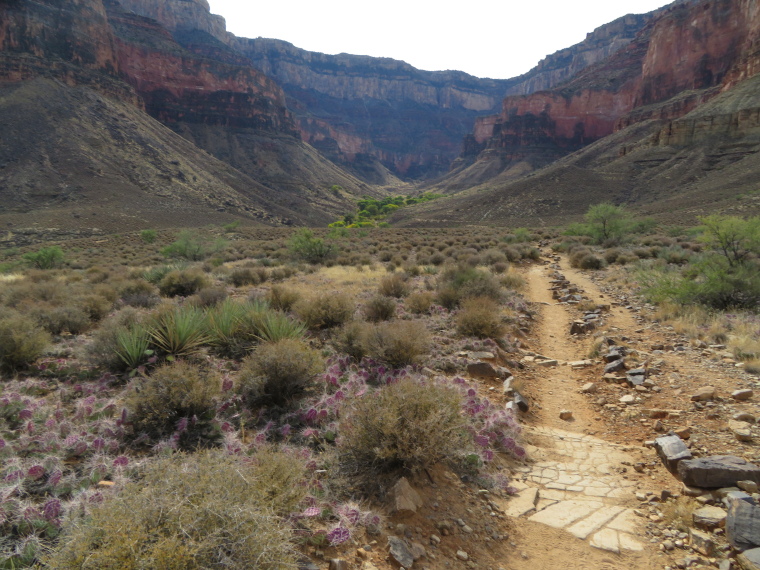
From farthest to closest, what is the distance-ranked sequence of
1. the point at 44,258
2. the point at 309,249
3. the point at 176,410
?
the point at 44,258 → the point at 309,249 → the point at 176,410

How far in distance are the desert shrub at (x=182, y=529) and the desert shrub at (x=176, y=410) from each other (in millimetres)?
1317

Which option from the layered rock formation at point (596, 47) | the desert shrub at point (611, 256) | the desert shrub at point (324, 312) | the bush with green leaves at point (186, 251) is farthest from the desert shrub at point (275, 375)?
the layered rock formation at point (596, 47)

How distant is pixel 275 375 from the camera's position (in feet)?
15.6

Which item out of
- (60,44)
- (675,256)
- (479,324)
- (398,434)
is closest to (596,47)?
(60,44)

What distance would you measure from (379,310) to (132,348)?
4.63 meters

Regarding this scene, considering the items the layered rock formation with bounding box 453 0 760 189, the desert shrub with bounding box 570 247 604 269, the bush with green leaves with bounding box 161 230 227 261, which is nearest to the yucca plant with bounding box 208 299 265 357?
the desert shrub with bounding box 570 247 604 269

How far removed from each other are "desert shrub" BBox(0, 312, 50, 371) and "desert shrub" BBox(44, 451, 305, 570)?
4092 mm

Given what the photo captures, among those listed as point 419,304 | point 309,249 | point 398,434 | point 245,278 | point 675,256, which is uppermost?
point 675,256

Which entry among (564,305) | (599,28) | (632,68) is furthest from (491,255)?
(599,28)

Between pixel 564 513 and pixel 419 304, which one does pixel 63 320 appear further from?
pixel 564 513

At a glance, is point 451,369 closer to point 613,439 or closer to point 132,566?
point 613,439

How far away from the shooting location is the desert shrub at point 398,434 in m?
3.49

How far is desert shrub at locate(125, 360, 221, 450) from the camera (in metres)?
3.84

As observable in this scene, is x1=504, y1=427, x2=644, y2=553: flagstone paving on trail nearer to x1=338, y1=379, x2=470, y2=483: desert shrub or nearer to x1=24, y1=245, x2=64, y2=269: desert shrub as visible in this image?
x1=338, y1=379, x2=470, y2=483: desert shrub
